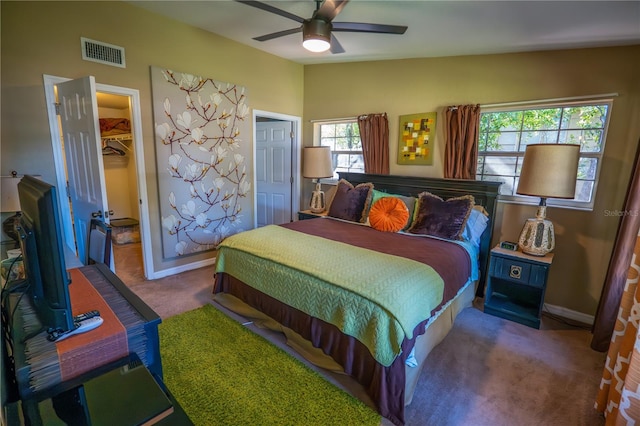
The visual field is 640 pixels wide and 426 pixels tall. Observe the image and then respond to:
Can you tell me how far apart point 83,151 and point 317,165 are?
2.49 meters

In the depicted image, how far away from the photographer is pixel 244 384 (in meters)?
1.90

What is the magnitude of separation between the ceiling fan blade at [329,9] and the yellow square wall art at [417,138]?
1784mm

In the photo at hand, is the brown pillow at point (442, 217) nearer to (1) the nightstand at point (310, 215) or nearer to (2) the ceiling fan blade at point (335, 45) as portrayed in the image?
(1) the nightstand at point (310, 215)

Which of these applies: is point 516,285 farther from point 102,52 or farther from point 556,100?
point 102,52

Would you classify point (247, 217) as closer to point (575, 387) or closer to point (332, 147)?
point (332, 147)

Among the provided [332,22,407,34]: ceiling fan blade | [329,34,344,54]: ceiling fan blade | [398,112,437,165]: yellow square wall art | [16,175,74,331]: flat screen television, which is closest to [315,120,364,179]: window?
[398,112,437,165]: yellow square wall art

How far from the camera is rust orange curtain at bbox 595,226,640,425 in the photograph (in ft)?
4.36

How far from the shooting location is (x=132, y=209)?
5.25 m

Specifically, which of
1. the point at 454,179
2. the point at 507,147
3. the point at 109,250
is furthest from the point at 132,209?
the point at 507,147

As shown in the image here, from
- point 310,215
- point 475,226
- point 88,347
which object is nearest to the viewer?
point 88,347

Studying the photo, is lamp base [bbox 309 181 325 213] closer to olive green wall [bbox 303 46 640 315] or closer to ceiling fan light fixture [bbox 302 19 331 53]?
olive green wall [bbox 303 46 640 315]

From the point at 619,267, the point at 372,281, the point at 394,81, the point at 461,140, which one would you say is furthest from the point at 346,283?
the point at 394,81

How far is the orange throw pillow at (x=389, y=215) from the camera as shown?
304 cm

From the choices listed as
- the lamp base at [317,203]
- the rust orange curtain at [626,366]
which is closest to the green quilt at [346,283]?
the rust orange curtain at [626,366]
